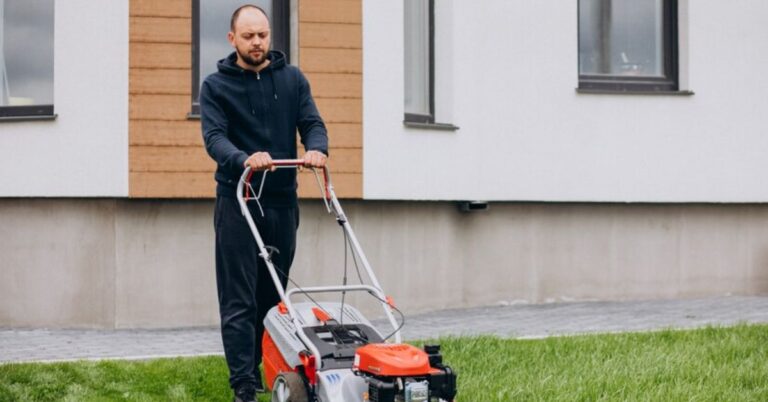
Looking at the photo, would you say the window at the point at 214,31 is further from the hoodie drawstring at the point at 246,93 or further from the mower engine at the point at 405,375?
the mower engine at the point at 405,375

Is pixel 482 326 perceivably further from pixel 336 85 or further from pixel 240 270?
pixel 240 270

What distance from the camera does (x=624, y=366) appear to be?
723 cm

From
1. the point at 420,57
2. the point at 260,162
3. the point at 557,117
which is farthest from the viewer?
the point at 557,117

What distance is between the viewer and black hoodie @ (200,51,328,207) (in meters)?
6.30

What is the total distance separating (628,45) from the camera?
479 inches

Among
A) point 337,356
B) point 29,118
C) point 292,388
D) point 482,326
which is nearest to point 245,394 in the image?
point 292,388

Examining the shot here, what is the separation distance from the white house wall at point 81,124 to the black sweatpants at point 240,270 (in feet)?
12.4

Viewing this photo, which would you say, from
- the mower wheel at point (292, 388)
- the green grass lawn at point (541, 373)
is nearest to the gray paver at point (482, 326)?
the green grass lawn at point (541, 373)

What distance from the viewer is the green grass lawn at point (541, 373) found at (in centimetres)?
652

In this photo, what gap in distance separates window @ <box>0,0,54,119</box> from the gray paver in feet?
6.18

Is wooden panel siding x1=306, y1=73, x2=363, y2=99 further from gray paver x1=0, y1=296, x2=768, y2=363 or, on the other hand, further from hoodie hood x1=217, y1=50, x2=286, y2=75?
hoodie hood x1=217, y1=50, x2=286, y2=75

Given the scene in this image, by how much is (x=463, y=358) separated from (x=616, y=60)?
5.41 m

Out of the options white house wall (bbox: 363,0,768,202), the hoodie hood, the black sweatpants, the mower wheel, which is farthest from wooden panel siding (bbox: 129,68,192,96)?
the mower wheel

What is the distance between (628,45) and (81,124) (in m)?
5.21
